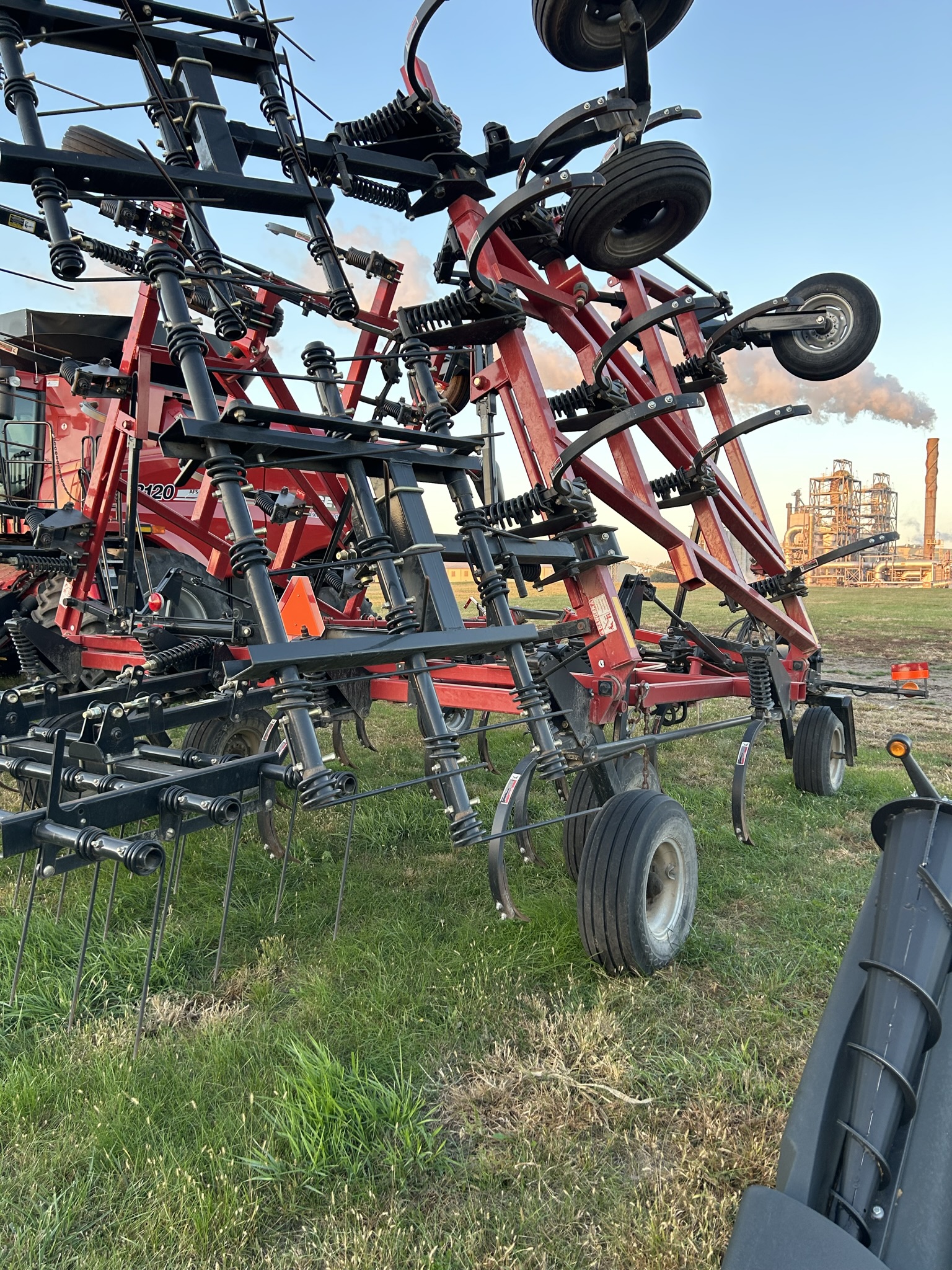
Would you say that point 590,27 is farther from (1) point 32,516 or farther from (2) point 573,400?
(1) point 32,516

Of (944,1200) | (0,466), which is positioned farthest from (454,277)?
(0,466)

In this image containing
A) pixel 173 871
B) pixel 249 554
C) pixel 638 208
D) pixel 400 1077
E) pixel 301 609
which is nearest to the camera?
pixel 400 1077

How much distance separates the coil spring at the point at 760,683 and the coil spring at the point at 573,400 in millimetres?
1862

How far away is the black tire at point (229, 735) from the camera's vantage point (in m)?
4.91

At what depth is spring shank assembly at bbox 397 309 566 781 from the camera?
3.15 metres

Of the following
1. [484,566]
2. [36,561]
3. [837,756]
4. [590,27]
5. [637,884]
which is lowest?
[837,756]

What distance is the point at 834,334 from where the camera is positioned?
589 centimetres

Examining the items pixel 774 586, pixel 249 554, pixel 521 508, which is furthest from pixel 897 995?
pixel 774 586

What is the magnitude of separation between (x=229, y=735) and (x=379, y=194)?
3183mm

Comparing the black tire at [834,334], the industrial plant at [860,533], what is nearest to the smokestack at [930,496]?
the industrial plant at [860,533]

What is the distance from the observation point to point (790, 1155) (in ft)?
4.52

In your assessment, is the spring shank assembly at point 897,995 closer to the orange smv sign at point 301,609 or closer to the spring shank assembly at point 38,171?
the orange smv sign at point 301,609

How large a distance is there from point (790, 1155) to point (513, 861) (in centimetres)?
290

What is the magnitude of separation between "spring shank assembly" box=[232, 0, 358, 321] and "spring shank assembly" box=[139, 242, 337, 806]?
747mm
